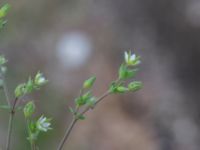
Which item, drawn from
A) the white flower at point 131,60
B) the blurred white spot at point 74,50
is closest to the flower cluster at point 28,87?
the white flower at point 131,60

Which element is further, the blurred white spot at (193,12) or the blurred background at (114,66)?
the blurred white spot at (193,12)

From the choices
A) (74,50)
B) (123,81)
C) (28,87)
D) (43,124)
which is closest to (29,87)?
(28,87)

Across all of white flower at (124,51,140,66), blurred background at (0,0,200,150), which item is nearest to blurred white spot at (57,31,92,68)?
blurred background at (0,0,200,150)

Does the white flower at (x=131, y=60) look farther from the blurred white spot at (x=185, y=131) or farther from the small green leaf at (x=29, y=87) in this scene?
the blurred white spot at (x=185, y=131)

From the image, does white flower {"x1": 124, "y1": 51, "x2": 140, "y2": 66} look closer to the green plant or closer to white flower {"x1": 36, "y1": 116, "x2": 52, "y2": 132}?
the green plant

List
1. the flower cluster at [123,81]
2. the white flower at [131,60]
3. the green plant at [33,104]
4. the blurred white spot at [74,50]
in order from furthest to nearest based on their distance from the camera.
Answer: the blurred white spot at [74,50]
the white flower at [131,60]
the flower cluster at [123,81]
the green plant at [33,104]
